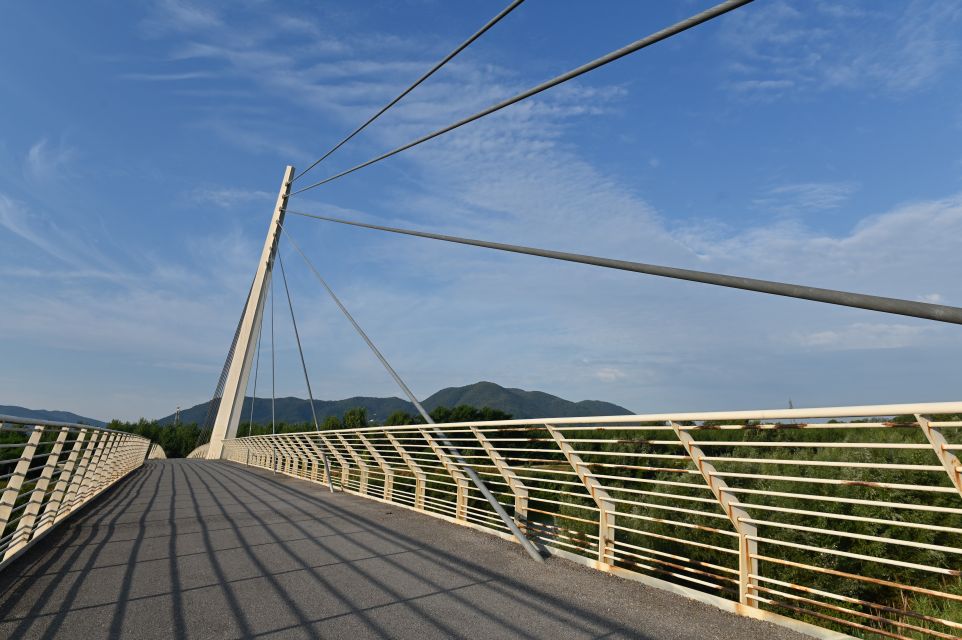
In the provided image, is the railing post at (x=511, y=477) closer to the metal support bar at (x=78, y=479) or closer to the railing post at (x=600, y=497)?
the railing post at (x=600, y=497)

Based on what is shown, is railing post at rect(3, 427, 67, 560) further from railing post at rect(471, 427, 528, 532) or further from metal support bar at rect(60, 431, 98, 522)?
railing post at rect(471, 427, 528, 532)

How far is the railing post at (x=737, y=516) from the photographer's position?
4.63 metres

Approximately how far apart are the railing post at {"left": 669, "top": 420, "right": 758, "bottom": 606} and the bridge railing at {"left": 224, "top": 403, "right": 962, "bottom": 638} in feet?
0.03

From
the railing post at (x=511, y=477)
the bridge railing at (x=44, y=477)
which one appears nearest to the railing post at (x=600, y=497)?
the railing post at (x=511, y=477)

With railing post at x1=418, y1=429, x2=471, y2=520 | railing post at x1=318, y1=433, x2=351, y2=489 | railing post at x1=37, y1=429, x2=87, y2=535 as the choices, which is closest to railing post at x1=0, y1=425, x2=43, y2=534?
railing post at x1=37, y1=429, x2=87, y2=535

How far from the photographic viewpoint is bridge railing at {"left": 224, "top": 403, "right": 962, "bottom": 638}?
12.0 ft

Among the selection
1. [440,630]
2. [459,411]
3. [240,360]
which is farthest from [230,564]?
[459,411]

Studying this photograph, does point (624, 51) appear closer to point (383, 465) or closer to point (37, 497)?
point (37, 497)

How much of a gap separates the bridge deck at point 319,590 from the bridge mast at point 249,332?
1137 inches

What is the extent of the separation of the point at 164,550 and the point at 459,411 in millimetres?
79169

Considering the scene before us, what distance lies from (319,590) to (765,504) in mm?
8439

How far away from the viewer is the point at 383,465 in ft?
39.1

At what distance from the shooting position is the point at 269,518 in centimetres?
973

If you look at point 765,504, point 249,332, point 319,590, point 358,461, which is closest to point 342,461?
point 358,461
